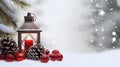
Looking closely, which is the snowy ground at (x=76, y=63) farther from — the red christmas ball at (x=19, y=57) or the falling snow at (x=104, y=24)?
the falling snow at (x=104, y=24)

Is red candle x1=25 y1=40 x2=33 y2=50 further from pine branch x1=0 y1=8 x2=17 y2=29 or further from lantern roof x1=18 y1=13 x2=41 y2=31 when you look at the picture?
pine branch x1=0 y1=8 x2=17 y2=29

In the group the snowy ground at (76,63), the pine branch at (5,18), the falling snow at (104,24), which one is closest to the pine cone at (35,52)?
the snowy ground at (76,63)

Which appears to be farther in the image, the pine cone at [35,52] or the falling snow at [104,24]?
the falling snow at [104,24]

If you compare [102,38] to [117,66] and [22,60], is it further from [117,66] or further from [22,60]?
[22,60]

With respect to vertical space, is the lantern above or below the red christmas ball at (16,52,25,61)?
above

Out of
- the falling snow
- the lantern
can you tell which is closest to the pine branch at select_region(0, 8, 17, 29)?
the lantern

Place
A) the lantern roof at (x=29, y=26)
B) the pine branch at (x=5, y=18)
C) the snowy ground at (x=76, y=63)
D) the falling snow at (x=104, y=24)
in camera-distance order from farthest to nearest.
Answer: the falling snow at (x=104, y=24) → the pine branch at (x=5, y=18) → the lantern roof at (x=29, y=26) → the snowy ground at (x=76, y=63)

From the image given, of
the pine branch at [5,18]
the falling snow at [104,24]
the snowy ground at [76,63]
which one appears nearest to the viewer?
the snowy ground at [76,63]

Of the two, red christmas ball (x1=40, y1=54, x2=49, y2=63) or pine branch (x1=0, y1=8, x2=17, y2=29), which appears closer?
red christmas ball (x1=40, y1=54, x2=49, y2=63)

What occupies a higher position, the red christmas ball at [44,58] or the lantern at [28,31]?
the lantern at [28,31]

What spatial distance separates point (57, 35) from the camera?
2123 mm

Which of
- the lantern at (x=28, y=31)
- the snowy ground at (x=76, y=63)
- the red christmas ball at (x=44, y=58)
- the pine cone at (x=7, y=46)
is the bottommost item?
the snowy ground at (x=76, y=63)

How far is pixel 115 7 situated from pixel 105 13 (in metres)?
0.10

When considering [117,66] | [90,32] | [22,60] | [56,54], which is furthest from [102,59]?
[90,32]
